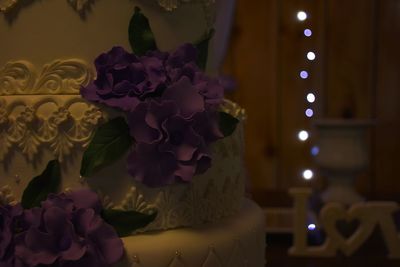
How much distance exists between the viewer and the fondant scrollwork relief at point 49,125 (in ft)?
2.20

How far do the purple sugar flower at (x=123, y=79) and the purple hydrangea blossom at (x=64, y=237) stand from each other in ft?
0.45

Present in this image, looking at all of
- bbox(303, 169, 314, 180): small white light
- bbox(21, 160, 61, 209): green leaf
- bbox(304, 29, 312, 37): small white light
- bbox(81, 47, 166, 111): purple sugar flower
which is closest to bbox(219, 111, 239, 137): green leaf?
bbox(81, 47, 166, 111): purple sugar flower

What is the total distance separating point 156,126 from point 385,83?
6.11 ft

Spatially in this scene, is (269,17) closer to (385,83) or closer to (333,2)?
(333,2)

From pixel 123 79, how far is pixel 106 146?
9cm

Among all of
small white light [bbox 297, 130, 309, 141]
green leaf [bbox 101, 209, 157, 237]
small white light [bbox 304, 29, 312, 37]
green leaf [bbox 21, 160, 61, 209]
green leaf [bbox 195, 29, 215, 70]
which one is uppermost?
small white light [bbox 304, 29, 312, 37]

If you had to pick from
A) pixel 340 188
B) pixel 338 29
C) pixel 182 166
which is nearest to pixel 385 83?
pixel 338 29

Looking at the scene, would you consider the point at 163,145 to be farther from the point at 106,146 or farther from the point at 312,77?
the point at 312,77

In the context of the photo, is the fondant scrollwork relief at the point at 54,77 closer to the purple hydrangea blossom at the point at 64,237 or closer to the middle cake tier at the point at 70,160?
the middle cake tier at the point at 70,160

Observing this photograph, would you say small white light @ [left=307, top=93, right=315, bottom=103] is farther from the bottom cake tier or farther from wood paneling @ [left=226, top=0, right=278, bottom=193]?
the bottom cake tier

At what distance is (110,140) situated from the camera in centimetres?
66

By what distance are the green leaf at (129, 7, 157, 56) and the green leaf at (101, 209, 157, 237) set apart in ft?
0.73

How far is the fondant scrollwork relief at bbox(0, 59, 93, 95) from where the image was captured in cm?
71

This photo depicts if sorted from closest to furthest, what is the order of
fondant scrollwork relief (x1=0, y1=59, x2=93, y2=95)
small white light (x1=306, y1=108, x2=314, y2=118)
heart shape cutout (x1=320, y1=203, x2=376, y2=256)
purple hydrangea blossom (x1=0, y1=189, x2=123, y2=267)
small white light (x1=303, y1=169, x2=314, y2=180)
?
purple hydrangea blossom (x1=0, y1=189, x2=123, y2=267)
fondant scrollwork relief (x1=0, y1=59, x2=93, y2=95)
heart shape cutout (x1=320, y1=203, x2=376, y2=256)
small white light (x1=303, y1=169, x2=314, y2=180)
small white light (x1=306, y1=108, x2=314, y2=118)
